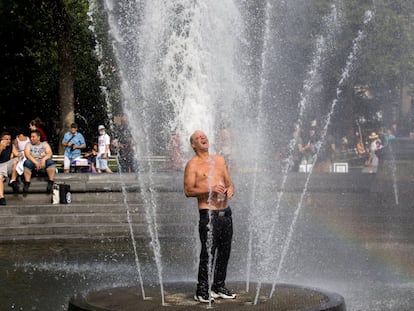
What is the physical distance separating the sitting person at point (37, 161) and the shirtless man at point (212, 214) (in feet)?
31.9

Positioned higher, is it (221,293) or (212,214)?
(212,214)

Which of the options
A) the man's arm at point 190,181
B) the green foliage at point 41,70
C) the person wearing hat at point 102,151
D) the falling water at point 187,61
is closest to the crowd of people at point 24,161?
the person wearing hat at point 102,151

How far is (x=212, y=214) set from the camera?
28.6 feet

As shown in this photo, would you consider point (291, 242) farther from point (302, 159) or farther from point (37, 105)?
point (37, 105)

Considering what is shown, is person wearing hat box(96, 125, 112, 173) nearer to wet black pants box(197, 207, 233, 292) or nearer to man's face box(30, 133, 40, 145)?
man's face box(30, 133, 40, 145)

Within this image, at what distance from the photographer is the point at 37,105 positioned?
3875 centimetres

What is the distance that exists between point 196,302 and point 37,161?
10.4 meters

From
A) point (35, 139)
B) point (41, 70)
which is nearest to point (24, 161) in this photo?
point (35, 139)

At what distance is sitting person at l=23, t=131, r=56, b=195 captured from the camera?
18172mm

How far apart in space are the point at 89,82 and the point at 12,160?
20.0m

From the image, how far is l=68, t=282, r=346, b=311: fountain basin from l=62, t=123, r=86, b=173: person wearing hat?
11.9m

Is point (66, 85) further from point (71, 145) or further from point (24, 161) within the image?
point (24, 161)

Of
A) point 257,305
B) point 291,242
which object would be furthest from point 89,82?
point 257,305


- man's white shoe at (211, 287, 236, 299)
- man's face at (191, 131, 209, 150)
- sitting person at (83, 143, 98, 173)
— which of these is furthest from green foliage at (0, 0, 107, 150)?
man's white shoe at (211, 287, 236, 299)
